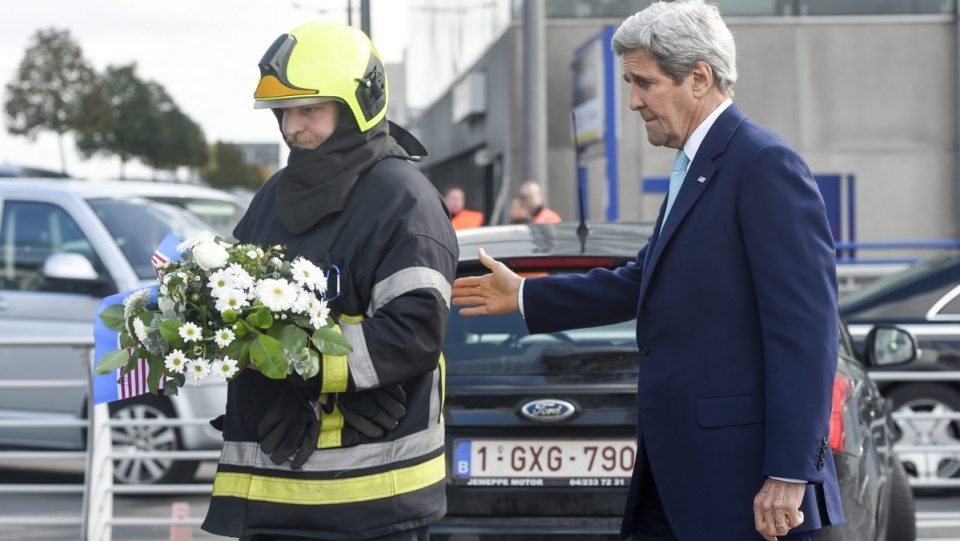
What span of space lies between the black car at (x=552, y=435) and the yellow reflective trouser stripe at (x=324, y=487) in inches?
46.2

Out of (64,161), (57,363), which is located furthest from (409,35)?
(57,363)

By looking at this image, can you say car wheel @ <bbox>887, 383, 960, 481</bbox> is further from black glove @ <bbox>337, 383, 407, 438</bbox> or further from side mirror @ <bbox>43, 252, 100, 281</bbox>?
black glove @ <bbox>337, 383, 407, 438</bbox>

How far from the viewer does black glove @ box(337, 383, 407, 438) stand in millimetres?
3098

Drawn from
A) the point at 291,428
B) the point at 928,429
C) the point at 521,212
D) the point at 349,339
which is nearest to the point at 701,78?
the point at 349,339

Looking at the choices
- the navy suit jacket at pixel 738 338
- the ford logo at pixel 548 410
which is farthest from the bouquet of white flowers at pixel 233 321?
the ford logo at pixel 548 410

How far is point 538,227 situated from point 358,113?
6.46ft

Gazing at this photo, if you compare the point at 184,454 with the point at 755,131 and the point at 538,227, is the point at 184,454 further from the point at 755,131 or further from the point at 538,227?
the point at 755,131

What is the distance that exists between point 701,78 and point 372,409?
1.03m

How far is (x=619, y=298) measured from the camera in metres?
3.59

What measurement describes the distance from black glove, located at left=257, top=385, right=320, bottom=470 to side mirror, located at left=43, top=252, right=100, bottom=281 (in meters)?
5.97

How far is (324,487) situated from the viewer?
3.08 meters

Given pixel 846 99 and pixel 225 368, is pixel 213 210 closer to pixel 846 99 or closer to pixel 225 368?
pixel 225 368

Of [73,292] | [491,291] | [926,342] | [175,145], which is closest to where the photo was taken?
[491,291]

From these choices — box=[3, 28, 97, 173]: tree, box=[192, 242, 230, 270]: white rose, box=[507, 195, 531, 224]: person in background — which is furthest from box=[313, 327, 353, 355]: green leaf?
box=[3, 28, 97, 173]: tree
